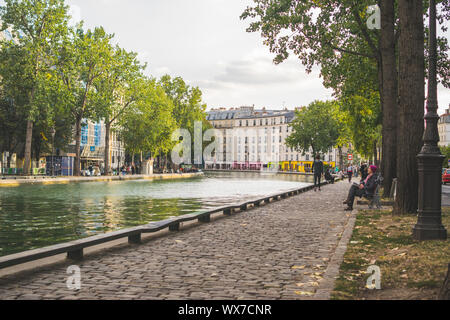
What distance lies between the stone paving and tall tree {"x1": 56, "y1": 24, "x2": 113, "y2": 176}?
126 ft

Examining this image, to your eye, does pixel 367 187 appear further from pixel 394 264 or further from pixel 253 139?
pixel 253 139

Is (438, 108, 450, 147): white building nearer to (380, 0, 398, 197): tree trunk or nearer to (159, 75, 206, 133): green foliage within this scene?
(159, 75, 206, 133): green foliage

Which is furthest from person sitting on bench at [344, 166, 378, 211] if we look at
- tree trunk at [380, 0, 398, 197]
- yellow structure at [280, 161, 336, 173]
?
yellow structure at [280, 161, 336, 173]

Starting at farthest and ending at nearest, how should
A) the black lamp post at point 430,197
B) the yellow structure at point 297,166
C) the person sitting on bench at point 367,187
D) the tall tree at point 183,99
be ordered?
the yellow structure at point 297,166
the tall tree at point 183,99
the person sitting on bench at point 367,187
the black lamp post at point 430,197

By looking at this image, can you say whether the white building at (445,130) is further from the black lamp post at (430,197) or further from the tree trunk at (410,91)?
the black lamp post at (430,197)

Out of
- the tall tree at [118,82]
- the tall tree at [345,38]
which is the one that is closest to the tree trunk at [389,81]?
the tall tree at [345,38]

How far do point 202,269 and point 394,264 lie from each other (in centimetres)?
260

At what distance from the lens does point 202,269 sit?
687 centimetres

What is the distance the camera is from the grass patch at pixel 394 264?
5297 millimetres

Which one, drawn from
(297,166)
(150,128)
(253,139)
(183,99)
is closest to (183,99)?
(183,99)

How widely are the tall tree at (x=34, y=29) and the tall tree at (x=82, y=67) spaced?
187 centimetres

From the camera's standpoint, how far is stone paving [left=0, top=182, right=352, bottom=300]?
218 inches
